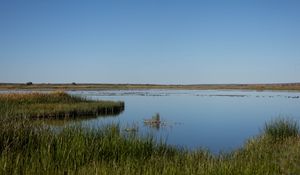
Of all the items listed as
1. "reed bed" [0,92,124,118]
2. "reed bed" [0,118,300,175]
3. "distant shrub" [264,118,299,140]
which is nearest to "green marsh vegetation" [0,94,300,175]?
"reed bed" [0,118,300,175]

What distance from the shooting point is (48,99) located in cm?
3466

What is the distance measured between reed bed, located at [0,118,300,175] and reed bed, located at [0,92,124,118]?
51.6ft

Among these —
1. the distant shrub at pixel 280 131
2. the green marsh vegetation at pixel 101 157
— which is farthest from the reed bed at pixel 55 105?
the green marsh vegetation at pixel 101 157

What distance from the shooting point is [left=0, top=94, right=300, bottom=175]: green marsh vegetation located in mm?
7905

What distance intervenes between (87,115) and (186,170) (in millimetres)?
22162

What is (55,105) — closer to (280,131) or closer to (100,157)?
(280,131)

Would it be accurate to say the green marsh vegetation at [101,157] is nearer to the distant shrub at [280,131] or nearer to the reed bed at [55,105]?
the distant shrub at [280,131]

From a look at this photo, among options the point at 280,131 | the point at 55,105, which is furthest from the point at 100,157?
the point at 55,105

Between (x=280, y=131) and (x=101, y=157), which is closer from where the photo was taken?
(x=101, y=157)

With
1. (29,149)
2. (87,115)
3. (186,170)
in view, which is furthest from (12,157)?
(87,115)

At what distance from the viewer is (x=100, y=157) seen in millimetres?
9523

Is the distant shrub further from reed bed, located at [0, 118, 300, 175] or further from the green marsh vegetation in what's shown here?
reed bed, located at [0, 118, 300, 175]

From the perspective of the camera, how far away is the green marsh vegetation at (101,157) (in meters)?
7.91

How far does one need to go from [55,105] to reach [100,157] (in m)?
22.1
